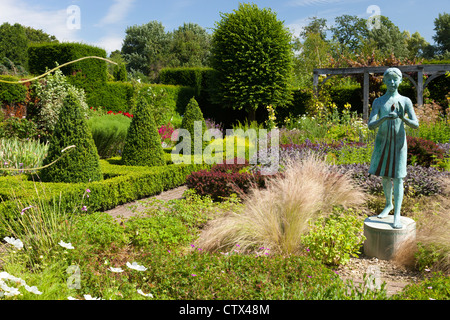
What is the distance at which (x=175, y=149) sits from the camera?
35.2 ft

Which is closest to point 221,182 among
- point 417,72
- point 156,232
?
point 156,232

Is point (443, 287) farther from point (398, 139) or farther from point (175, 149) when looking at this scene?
point (175, 149)

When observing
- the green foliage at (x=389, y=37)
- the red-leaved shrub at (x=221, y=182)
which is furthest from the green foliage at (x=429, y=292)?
the green foliage at (x=389, y=37)

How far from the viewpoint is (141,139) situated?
8375 mm

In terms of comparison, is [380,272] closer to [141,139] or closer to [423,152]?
[423,152]

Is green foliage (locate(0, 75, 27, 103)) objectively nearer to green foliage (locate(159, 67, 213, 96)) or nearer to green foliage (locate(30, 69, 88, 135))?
green foliage (locate(30, 69, 88, 135))

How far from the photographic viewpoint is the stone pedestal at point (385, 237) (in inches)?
174

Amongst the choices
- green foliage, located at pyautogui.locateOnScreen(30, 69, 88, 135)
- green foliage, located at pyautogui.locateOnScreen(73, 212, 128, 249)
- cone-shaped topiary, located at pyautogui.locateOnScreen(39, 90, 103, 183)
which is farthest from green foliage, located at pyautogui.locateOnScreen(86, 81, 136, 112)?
green foliage, located at pyautogui.locateOnScreen(73, 212, 128, 249)

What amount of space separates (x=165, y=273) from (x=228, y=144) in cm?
677

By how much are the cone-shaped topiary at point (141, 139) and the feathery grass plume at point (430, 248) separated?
220 inches

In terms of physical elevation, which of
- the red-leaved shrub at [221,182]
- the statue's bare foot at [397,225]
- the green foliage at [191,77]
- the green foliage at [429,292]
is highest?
the green foliage at [191,77]

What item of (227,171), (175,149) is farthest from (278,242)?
(175,149)

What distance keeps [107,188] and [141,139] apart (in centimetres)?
185

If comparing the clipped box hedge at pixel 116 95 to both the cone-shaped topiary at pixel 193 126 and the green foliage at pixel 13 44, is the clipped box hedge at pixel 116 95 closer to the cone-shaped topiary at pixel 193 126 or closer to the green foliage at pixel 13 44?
the cone-shaped topiary at pixel 193 126
